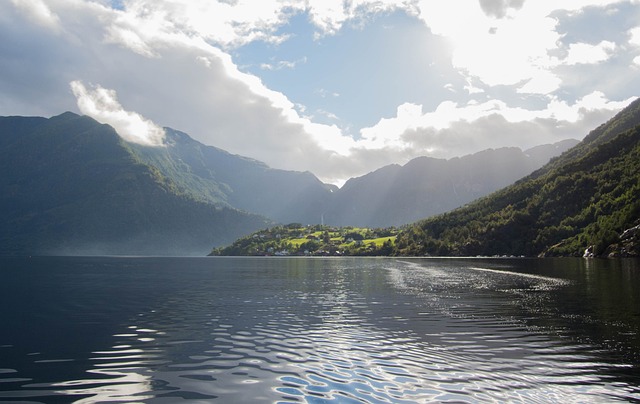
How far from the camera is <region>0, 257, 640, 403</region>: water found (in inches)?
874

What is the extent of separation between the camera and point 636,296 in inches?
2312

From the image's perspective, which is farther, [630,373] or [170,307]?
[170,307]

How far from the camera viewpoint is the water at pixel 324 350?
22203 millimetres

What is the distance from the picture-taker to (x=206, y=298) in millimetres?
66938

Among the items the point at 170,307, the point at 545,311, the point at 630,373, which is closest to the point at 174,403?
the point at 630,373

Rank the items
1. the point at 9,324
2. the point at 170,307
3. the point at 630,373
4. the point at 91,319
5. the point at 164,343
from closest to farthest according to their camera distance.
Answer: the point at 630,373 → the point at 164,343 → the point at 9,324 → the point at 91,319 → the point at 170,307

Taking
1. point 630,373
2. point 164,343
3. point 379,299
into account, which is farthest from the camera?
point 379,299

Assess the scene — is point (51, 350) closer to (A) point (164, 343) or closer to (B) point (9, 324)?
(A) point (164, 343)

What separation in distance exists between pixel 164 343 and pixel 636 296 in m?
58.9

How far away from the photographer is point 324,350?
104ft

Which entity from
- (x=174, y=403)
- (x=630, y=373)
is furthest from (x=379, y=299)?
(x=174, y=403)

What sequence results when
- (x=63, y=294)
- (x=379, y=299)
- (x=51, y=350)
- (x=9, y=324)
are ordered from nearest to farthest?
(x=51, y=350), (x=9, y=324), (x=379, y=299), (x=63, y=294)

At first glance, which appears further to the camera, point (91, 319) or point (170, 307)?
point (170, 307)

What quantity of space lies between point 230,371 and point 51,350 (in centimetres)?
1555
